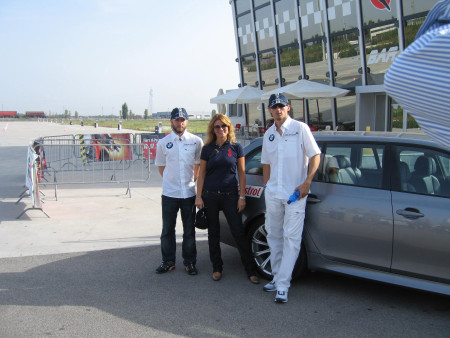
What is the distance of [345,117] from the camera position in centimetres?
1916

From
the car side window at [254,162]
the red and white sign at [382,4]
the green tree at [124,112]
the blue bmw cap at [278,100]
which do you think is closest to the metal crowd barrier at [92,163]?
the car side window at [254,162]

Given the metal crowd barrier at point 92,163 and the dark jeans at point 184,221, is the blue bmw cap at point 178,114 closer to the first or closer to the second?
the dark jeans at point 184,221

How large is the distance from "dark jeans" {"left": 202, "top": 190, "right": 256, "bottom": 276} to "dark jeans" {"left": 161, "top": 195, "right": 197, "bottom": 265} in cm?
30

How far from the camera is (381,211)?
13.3 ft

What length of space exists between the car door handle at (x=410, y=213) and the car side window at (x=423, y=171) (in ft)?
0.62

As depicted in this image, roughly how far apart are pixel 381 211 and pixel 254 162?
1.64m

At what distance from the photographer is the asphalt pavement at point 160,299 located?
3.79 metres

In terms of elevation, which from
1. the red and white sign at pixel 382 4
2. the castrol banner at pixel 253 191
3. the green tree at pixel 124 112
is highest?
the green tree at pixel 124 112

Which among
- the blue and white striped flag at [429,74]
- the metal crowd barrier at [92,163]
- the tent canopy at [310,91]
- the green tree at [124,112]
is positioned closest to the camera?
the blue and white striped flag at [429,74]

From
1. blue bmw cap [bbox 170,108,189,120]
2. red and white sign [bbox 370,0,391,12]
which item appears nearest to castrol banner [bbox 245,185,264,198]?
blue bmw cap [bbox 170,108,189,120]

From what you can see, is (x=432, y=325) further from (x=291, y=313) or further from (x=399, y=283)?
(x=291, y=313)

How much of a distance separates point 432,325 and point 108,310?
9.04ft

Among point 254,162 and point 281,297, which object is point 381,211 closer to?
point 281,297

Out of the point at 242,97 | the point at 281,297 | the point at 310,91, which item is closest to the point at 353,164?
the point at 281,297
